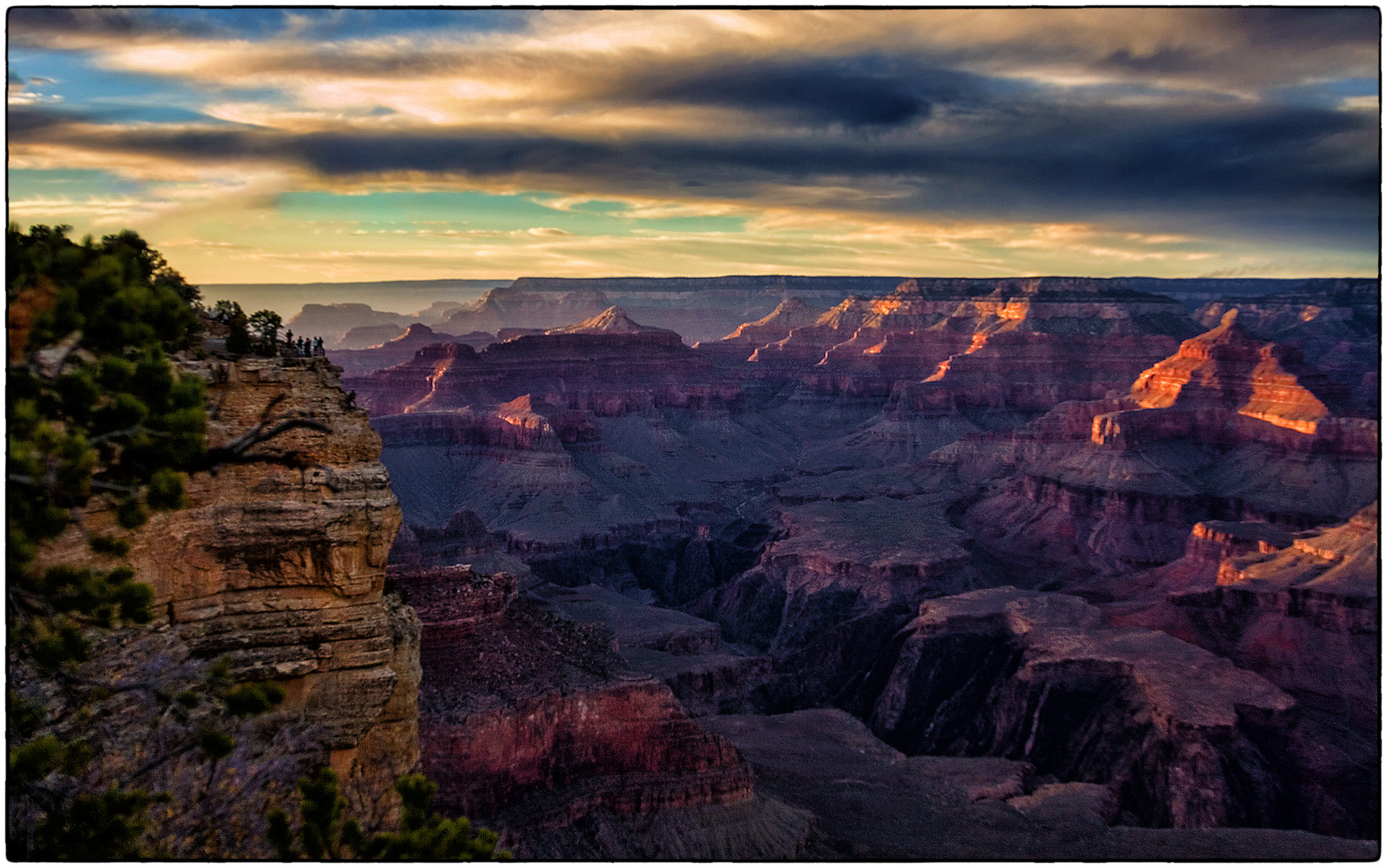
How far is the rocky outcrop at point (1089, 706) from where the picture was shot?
5212 cm

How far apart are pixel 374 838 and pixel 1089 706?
52.6 metres

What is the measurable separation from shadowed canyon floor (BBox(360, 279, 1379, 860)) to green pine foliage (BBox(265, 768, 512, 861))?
51.0ft

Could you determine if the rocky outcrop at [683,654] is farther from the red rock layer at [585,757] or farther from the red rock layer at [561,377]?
the red rock layer at [561,377]

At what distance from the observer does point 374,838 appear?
16281 millimetres

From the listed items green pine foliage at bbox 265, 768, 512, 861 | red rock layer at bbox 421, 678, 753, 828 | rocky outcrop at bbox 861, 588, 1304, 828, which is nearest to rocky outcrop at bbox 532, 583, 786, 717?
rocky outcrop at bbox 861, 588, 1304, 828

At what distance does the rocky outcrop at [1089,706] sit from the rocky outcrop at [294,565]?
4323 cm

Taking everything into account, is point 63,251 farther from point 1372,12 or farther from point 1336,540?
point 1336,540

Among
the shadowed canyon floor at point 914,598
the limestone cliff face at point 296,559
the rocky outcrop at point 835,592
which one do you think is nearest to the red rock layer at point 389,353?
the shadowed canyon floor at point 914,598

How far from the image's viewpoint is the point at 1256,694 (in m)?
56.5

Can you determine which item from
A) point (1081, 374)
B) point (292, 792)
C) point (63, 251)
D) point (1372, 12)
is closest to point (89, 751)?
point (292, 792)

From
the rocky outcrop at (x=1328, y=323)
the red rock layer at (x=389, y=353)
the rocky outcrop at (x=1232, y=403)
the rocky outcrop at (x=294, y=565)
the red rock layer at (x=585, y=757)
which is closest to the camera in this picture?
the rocky outcrop at (x=294, y=565)

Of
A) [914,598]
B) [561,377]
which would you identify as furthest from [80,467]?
[561,377]

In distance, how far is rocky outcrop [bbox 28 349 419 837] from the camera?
19922 millimetres

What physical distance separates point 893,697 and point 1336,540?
29897 millimetres
